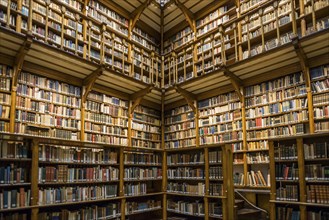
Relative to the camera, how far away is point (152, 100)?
8.21 meters

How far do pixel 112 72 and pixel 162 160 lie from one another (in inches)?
93.5

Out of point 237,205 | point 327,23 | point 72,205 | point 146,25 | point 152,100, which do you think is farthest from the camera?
point 146,25

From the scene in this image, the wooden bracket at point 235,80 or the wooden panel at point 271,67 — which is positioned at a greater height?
the wooden panel at point 271,67

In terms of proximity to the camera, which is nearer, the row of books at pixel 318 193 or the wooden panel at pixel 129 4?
the row of books at pixel 318 193

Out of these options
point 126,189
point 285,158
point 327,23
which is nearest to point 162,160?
point 126,189

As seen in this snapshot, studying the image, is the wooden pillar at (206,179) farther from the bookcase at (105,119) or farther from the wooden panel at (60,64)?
the wooden panel at (60,64)

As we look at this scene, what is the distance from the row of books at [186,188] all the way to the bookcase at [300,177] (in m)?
1.58

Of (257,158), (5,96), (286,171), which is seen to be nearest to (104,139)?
(5,96)

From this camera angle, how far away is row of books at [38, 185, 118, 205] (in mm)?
4461

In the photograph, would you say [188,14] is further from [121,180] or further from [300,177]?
[300,177]

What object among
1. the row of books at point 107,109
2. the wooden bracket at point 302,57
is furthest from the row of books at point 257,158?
the row of books at point 107,109

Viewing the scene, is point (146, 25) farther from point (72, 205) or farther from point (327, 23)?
point (72, 205)

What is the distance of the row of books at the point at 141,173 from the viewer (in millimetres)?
5945

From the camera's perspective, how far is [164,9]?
28.3ft
